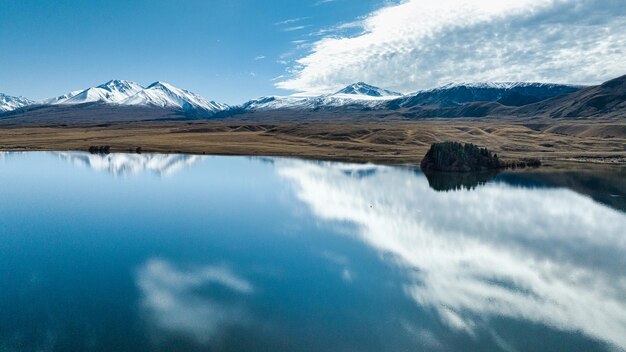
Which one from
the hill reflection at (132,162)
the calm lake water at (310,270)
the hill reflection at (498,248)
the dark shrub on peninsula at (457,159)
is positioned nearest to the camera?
the calm lake water at (310,270)

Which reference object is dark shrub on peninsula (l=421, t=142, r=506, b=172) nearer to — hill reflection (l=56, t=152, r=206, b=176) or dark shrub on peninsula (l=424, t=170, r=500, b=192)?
dark shrub on peninsula (l=424, t=170, r=500, b=192)

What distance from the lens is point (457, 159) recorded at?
87.6m

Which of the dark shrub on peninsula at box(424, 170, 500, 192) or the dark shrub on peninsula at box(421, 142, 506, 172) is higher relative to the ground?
the dark shrub on peninsula at box(421, 142, 506, 172)

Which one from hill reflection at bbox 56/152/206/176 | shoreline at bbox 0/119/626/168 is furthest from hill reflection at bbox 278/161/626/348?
shoreline at bbox 0/119/626/168

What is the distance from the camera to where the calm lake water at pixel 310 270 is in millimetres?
21578

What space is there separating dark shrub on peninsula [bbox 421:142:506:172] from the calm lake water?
24442mm

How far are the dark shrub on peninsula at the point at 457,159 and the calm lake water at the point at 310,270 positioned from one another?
80.2 feet

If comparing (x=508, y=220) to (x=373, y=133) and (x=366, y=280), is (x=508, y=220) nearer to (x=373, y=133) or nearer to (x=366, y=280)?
(x=366, y=280)

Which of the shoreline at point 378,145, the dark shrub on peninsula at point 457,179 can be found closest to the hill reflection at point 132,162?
the shoreline at point 378,145

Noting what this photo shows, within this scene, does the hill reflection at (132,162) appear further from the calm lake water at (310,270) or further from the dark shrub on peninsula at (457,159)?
the dark shrub on peninsula at (457,159)

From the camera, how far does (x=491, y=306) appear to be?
82.2ft

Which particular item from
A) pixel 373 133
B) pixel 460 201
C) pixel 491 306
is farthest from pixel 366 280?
pixel 373 133

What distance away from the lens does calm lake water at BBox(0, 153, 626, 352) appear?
2158cm

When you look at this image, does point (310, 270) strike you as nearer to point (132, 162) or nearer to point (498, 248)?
point (498, 248)
